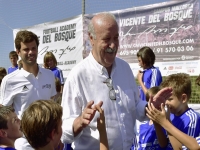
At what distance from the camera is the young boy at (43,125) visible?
188 cm

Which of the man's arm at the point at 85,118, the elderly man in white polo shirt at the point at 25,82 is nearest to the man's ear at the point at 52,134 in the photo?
the man's arm at the point at 85,118

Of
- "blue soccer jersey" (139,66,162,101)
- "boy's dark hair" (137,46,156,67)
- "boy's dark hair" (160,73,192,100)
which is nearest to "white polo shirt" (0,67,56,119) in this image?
"boy's dark hair" (160,73,192,100)

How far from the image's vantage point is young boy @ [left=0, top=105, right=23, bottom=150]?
2.30 metres

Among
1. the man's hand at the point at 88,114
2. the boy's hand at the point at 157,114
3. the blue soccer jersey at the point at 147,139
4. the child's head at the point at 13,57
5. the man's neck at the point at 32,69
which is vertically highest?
the child's head at the point at 13,57

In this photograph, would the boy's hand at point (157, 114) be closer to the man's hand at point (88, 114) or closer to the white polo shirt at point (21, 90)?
the man's hand at point (88, 114)

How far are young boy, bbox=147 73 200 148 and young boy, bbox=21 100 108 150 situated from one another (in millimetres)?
970

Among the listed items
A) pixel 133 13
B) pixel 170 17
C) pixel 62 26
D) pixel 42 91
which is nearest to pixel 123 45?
pixel 133 13

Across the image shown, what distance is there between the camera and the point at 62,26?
9680mm

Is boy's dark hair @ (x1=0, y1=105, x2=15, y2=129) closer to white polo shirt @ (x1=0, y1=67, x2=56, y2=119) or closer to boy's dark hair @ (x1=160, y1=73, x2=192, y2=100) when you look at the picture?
white polo shirt @ (x1=0, y1=67, x2=56, y2=119)

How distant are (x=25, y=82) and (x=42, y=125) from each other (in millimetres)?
1754

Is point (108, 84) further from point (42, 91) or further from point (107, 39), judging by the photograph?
point (42, 91)

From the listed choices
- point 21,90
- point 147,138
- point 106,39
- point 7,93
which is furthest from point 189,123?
point 7,93

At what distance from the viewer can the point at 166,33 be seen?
7004 mm

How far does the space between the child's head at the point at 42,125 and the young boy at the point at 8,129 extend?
0.45 m
